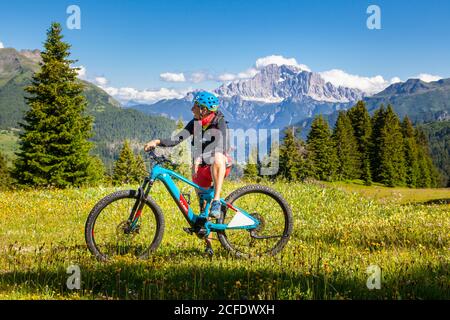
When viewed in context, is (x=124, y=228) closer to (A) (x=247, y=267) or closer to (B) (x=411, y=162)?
(A) (x=247, y=267)

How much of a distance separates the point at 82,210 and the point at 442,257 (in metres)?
10.1

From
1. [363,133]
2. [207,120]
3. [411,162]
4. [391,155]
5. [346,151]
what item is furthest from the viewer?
[411,162]

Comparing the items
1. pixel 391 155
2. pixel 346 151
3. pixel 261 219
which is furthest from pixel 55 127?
pixel 391 155

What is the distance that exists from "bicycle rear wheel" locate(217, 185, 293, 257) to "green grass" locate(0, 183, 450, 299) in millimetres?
261

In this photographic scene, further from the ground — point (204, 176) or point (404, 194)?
point (204, 176)

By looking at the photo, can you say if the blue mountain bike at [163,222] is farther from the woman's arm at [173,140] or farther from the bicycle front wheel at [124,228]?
the woman's arm at [173,140]

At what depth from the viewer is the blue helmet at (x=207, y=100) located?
7.13 meters

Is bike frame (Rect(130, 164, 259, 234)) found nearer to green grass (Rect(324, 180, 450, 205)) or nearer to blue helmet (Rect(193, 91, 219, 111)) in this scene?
blue helmet (Rect(193, 91, 219, 111))

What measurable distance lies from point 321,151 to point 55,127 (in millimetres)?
54463

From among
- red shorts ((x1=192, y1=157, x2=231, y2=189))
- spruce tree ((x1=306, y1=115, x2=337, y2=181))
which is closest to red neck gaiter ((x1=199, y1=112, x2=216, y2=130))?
red shorts ((x1=192, y1=157, x2=231, y2=189))

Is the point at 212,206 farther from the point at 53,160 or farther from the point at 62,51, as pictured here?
the point at 62,51

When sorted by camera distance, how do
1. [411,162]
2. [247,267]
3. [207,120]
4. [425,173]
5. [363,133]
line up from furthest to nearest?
[425,173]
[411,162]
[363,133]
[207,120]
[247,267]

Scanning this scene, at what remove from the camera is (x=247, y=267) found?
5945 millimetres
